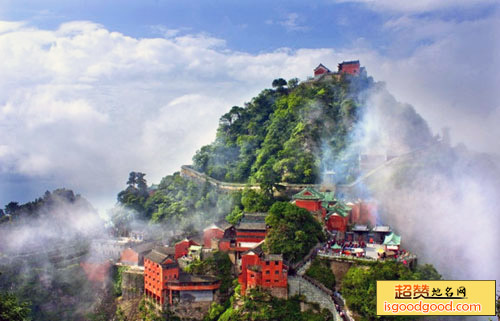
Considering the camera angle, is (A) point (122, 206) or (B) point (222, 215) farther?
(A) point (122, 206)

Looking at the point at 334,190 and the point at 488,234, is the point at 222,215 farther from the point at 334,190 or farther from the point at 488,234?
the point at 488,234

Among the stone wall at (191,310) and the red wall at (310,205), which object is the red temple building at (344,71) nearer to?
the red wall at (310,205)

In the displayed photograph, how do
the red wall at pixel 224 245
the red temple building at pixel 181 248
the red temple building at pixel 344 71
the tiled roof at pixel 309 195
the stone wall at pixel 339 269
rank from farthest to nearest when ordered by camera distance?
the red temple building at pixel 344 71 < the red temple building at pixel 181 248 < the tiled roof at pixel 309 195 < the red wall at pixel 224 245 < the stone wall at pixel 339 269

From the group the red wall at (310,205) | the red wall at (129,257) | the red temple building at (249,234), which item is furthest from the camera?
the red wall at (129,257)

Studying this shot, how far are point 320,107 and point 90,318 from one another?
30.9 meters

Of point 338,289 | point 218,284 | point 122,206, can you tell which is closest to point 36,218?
point 122,206

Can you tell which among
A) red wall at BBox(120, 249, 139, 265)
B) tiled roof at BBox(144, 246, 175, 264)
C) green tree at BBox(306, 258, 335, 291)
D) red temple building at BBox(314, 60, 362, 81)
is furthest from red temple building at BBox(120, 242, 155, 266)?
red temple building at BBox(314, 60, 362, 81)

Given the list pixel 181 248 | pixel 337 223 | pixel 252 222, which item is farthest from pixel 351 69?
pixel 181 248

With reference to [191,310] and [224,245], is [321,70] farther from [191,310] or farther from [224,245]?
[191,310]

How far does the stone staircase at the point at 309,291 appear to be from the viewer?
32406 mm

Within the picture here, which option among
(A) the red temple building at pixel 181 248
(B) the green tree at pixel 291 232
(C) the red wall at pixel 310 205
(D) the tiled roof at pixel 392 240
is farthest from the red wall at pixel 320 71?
(D) the tiled roof at pixel 392 240

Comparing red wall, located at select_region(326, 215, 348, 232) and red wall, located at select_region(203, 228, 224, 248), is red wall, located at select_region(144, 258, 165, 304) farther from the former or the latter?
Result: red wall, located at select_region(326, 215, 348, 232)

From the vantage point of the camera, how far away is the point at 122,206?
5534cm

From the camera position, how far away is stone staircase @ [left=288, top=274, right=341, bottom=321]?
106 ft
